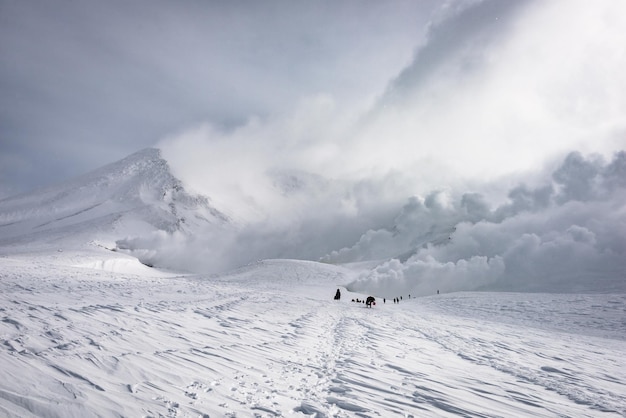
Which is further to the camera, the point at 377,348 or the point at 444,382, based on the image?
the point at 377,348

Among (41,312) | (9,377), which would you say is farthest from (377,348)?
(41,312)

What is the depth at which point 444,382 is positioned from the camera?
322 inches

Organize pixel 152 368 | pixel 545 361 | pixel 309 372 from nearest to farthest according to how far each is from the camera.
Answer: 1. pixel 152 368
2. pixel 309 372
3. pixel 545 361

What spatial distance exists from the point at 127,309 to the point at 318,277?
7609 cm

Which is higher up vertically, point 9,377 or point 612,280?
point 612,280

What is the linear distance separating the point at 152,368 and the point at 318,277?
82076 millimetres

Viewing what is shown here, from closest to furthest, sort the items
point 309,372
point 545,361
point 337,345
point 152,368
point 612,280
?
point 152,368 → point 309,372 → point 337,345 → point 545,361 → point 612,280

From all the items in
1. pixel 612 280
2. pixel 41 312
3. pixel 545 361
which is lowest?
pixel 545 361

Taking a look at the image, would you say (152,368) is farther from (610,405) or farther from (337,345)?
(610,405)

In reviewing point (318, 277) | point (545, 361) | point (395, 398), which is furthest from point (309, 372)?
point (318, 277)

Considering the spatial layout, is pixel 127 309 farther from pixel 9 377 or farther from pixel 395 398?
pixel 395 398

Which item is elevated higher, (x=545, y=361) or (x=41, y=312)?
(x=41, y=312)

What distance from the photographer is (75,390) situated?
5027 mm

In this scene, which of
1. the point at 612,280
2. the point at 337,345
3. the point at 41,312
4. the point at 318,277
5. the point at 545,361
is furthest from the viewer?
the point at 318,277
